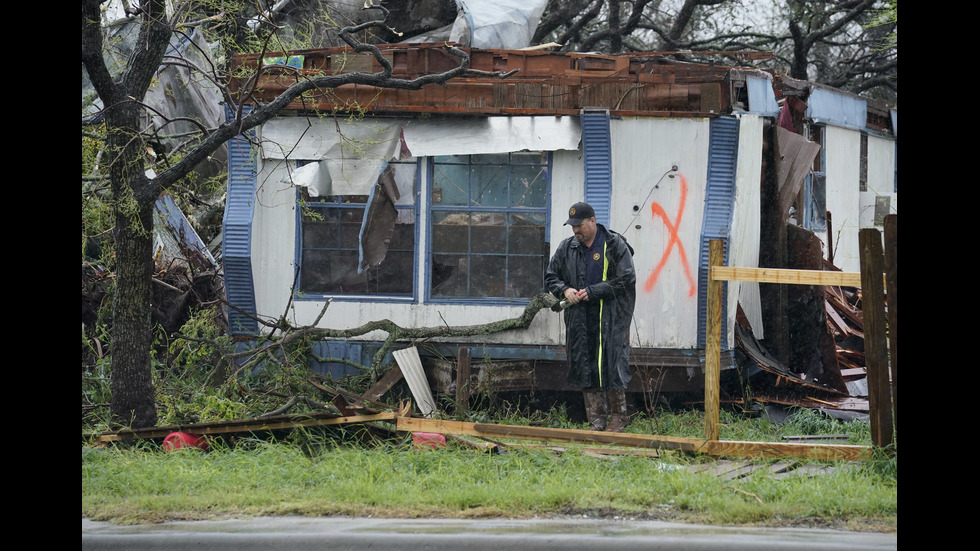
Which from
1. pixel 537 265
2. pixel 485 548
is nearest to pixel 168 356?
pixel 537 265

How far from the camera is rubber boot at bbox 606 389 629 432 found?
7.85 m

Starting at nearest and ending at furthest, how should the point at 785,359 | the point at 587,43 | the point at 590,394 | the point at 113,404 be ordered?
1. the point at 113,404
2. the point at 590,394
3. the point at 785,359
4. the point at 587,43

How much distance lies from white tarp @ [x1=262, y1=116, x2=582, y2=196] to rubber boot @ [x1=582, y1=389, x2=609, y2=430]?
2.36 metres

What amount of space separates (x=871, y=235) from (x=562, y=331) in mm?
3541

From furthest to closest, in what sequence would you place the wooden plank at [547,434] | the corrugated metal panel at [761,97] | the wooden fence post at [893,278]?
the corrugated metal panel at [761,97] → the wooden plank at [547,434] → the wooden fence post at [893,278]

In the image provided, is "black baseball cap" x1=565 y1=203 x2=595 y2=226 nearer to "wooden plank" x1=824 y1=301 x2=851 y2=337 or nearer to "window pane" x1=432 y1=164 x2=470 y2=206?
"window pane" x1=432 y1=164 x2=470 y2=206

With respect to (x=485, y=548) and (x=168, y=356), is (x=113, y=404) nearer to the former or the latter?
(x=168, y=356)

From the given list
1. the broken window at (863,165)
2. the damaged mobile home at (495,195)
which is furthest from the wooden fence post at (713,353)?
the broken window at (863,165)

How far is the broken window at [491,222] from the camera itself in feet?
28.6

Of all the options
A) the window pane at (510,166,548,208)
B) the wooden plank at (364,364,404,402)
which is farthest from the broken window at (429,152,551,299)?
the wooden plank at (364,364,404,402)

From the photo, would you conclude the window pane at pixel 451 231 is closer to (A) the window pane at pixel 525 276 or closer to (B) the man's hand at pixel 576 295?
(A) the window pane at pixel 525 276

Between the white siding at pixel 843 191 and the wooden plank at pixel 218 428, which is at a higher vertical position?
the white siding at pixel 843 191

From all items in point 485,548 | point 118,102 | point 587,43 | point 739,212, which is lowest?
point 485,548

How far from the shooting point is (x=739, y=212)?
8.66 metres
